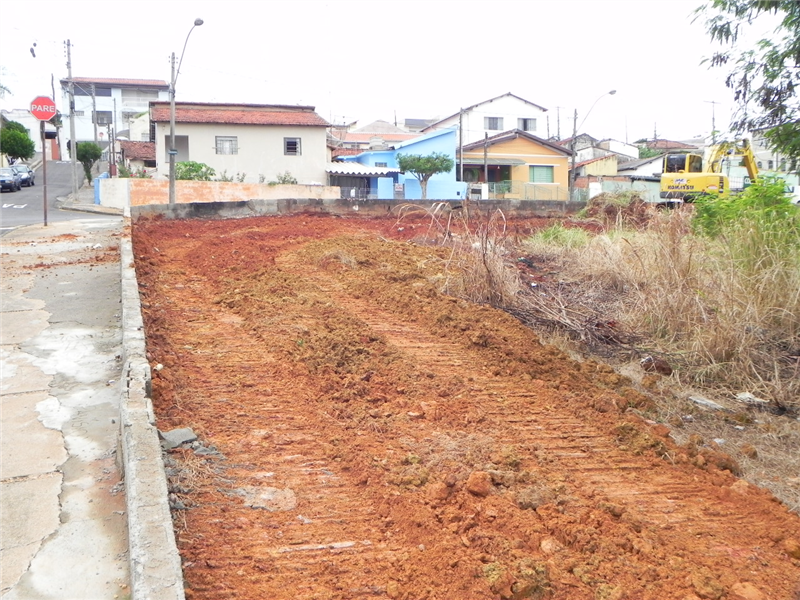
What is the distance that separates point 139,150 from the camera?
51594 millimetres

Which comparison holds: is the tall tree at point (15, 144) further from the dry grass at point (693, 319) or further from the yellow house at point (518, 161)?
the dry grass at point (693, 319)

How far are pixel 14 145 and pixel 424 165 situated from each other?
28.4 metres

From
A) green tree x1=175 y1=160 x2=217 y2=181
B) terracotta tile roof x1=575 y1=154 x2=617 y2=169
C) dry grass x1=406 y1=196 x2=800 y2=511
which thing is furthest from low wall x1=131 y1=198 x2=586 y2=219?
terracotta tile roof x1=575 y1=154 x2=617 y2=169

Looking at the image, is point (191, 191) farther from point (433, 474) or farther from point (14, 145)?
point (433, 474)

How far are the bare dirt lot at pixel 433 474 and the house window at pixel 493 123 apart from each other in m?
52.6

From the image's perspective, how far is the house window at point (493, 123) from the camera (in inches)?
2286

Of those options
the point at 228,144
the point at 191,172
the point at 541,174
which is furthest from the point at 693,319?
the point at 541,174

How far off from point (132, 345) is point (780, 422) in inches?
186

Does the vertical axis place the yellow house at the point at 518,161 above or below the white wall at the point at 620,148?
below

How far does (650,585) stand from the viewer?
289 centimetres

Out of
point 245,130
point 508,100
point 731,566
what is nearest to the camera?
point 731,566

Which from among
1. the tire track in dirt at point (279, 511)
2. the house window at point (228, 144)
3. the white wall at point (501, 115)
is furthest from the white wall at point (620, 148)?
the tire track in dirt at point (279, 511)

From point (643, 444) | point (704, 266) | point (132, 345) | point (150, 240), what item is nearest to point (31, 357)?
point (132, 345)

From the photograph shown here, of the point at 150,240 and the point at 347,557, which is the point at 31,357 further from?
the point at 150,240
